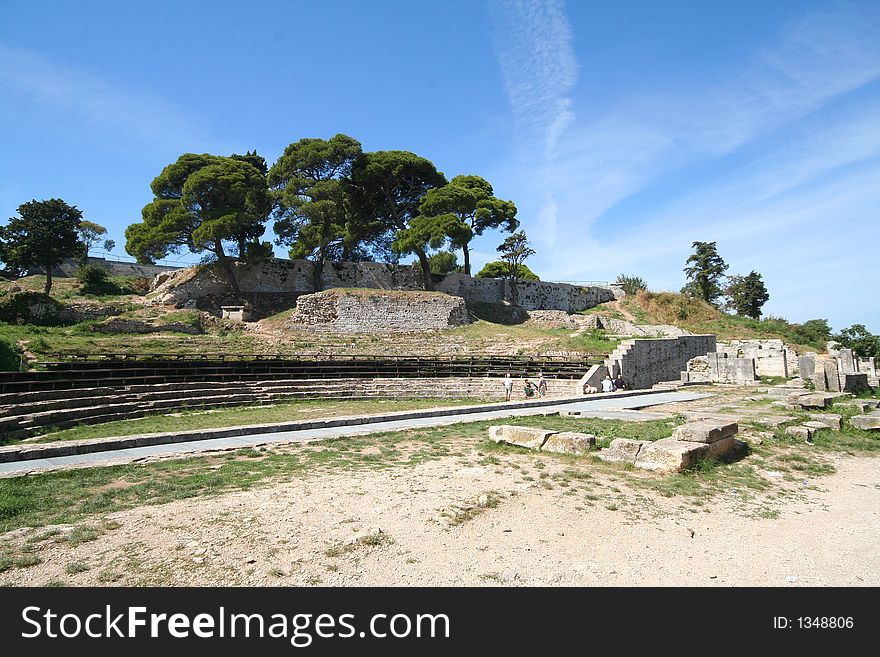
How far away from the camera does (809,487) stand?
20.6ft

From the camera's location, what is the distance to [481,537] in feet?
14.3

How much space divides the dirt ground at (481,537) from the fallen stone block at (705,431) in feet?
3.74

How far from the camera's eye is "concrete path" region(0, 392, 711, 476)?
697 cm

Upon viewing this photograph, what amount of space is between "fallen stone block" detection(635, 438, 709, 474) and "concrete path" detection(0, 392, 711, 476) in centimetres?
509

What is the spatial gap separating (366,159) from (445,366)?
2379cm

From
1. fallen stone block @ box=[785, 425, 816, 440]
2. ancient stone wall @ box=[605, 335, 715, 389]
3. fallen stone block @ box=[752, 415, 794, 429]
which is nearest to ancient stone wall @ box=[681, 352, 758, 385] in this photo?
ancient stone wall @ box=[605, 335, 715, 389]

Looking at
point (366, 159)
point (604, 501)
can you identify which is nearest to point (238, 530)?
point (604, 501)

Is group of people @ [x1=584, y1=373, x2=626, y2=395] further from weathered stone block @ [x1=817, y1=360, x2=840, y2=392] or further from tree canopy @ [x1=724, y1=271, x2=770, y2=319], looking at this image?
tree canopy @ [x1=724, y1=271, x2=770, y2=319]

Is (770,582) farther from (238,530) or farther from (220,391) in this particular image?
(220,391)

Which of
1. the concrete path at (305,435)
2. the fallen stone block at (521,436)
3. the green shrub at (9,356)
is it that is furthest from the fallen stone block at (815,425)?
the green shrub at (9,356)

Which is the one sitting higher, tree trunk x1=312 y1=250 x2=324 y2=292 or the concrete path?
tree trunk x1=312 y1=250 x2=324 y2=292

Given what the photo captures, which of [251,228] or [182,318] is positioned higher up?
[251,228]

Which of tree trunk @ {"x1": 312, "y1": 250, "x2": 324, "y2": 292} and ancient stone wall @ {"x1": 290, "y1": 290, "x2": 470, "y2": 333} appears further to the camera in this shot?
tree trunk @ {"x1": 312, "y1": 250, "x2": 324, "y2": 292}
